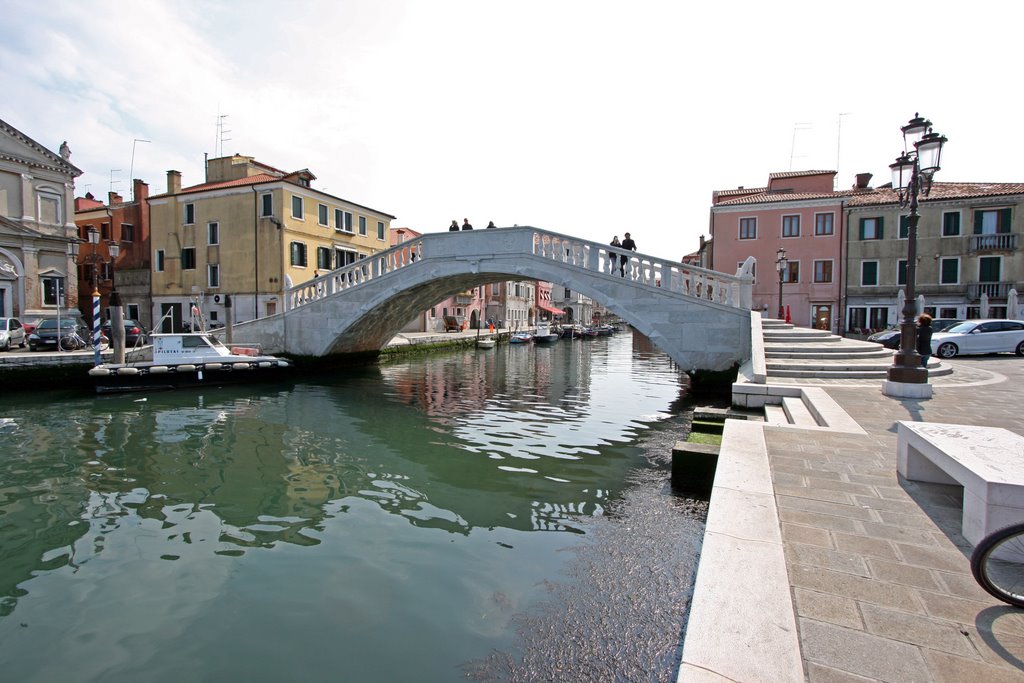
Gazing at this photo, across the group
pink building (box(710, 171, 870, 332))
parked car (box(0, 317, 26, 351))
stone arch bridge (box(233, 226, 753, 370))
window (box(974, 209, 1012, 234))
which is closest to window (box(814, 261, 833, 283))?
pink building (box(710, 171, 870, 332))

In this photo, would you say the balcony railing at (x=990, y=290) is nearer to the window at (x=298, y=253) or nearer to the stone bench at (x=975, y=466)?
the stone bench at (x=975, y=466)

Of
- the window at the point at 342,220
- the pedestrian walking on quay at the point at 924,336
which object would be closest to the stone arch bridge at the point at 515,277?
the pedestrian walking on quay at the point at 924,336

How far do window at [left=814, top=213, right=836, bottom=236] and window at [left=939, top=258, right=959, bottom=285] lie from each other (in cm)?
462

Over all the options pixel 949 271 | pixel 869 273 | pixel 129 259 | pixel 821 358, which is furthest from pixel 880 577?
pixel 129 259

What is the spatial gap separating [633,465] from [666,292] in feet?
20.6

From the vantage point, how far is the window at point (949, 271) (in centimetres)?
2434

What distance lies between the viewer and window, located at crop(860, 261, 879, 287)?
25.7 meters

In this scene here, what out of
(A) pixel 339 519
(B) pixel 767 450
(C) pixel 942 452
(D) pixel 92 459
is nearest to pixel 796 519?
(C) pixel 942 452

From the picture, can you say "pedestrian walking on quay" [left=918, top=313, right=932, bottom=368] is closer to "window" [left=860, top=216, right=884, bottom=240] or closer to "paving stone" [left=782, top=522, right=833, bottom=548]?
"paving stone" [left=782, top=522, right=833, bottom=548]

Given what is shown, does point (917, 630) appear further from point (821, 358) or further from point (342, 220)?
point (342, 220)

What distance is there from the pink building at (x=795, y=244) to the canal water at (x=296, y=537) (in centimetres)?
1910

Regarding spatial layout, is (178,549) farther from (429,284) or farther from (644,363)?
(644,363)

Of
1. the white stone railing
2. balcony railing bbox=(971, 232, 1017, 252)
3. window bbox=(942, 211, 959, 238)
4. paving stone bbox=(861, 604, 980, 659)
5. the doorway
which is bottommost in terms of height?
paving stone bbox=(861, 604, 980, 659)

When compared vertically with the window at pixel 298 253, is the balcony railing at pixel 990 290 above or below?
below
